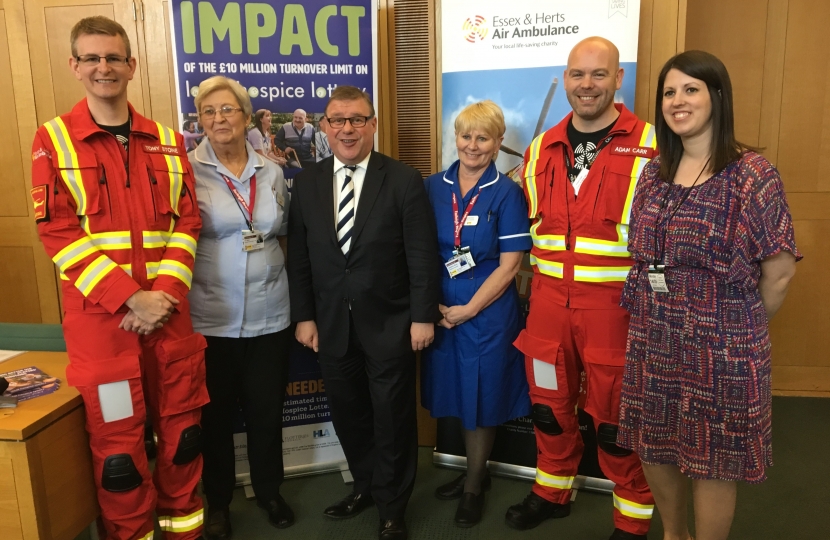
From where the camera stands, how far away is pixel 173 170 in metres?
2.01

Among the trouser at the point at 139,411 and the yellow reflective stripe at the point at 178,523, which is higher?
the trouser at the point at 139,411

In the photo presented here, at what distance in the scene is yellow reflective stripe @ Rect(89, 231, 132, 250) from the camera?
1.86 m

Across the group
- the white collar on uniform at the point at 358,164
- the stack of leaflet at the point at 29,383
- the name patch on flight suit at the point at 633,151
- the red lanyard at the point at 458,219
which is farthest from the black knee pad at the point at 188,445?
the name patch on flight suit at the point at 633,151

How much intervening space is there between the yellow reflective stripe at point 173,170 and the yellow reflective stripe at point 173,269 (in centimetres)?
18

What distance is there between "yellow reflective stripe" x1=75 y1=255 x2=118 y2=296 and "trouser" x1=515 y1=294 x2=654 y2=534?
1.52m

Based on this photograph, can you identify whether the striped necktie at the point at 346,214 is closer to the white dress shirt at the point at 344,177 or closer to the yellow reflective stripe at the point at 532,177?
the white dress shirt at the point at 344,177

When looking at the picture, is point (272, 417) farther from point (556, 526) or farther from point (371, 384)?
point (556, 526)

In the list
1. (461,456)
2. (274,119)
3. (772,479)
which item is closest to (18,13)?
(274,119)

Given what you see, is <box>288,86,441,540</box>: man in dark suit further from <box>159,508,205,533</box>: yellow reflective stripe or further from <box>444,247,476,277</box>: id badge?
<box>159,508,205,533</box>: yellow reflective stripe

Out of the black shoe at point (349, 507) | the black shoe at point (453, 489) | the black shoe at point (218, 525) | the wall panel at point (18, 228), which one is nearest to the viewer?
the black shoe at point (218, 525)

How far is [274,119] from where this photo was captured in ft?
8.91

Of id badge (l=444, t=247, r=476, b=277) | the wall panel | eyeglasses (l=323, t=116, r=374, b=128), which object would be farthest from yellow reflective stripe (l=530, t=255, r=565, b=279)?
the wall panel

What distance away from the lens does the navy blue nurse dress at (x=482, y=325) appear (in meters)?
2.28

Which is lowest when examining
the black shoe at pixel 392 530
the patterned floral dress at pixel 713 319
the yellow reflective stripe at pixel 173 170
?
the black shoe at pixel 392 530
